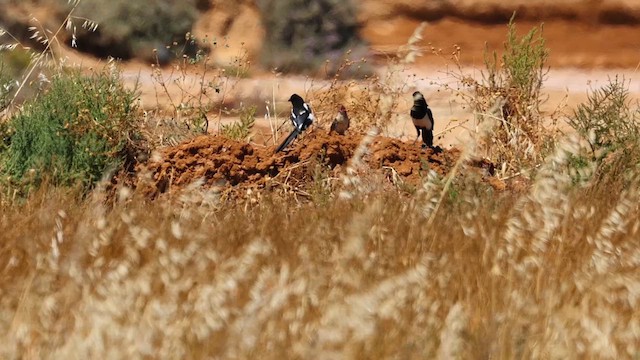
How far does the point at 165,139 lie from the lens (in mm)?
6332

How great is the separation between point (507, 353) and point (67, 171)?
3487 millimetres

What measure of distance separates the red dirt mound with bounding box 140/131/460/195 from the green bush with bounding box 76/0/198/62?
9751 millimetres

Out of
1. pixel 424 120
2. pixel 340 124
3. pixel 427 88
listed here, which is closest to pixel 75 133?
pixel 340 124

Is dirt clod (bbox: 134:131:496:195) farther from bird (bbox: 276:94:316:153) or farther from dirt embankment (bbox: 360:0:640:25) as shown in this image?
dirt embankment (bbox: 360:0:640:25)

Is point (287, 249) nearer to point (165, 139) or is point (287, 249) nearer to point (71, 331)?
point (71, 331)

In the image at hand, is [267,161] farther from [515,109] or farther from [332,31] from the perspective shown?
[332,31]

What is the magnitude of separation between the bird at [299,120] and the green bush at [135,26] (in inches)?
350

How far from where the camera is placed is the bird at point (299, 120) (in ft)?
19.5

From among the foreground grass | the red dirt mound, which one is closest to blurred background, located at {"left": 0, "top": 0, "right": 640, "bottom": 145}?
the red dirt mound

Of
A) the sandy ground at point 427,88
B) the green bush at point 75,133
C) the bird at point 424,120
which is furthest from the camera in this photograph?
the sandy ground at point 427,88

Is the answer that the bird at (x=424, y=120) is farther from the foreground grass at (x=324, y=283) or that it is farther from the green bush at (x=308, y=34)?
the green bush at (x=308, y=34)

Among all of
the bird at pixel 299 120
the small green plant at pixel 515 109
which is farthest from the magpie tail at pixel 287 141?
the small green plant at pixel 515 109

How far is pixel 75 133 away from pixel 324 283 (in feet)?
10.6

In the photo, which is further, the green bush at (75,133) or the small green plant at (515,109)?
the small green plant at (515,109)
